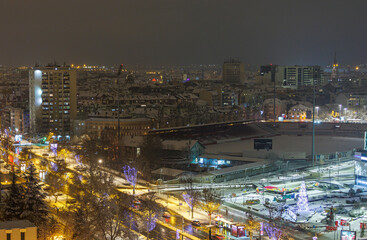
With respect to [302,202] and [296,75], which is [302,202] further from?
[296,75]

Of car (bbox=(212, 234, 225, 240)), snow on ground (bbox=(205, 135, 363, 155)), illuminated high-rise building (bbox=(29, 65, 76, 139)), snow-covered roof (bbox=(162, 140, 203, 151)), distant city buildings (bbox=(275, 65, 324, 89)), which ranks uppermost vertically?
distant city buildings (bbox=(275, 65, 324, 89))

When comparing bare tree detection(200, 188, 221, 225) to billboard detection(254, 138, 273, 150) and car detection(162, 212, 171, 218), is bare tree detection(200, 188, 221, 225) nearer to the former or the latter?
car detection(162, 212, 171, 218)

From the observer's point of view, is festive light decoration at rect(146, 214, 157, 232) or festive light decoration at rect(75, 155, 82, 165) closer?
festive light decoration at rect(146, 214, 157, 232)

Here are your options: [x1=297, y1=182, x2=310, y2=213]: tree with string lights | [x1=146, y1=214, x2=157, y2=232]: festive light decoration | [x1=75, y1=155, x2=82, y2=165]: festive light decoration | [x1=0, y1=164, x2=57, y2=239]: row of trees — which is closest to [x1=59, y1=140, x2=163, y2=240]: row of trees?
[x1=146, y1=214, x2=157, y2=232]: festive light decoration

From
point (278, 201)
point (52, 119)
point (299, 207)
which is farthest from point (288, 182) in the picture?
point (52, 119)

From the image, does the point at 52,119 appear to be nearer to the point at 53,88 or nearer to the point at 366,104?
the point at 53,88

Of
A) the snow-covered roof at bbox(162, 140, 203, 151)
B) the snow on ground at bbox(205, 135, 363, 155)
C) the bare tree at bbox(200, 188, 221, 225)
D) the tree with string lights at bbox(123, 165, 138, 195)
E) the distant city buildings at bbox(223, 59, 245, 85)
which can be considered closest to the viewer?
the bare tree at bbox(200, 188, 221, 225)

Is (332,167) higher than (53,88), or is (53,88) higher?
(53,88)

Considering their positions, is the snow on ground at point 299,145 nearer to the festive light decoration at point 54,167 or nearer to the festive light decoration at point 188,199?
the festive light decoration at point 54,167

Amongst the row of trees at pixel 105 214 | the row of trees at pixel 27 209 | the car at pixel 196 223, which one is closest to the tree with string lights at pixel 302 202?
the car at pixel 196 223
